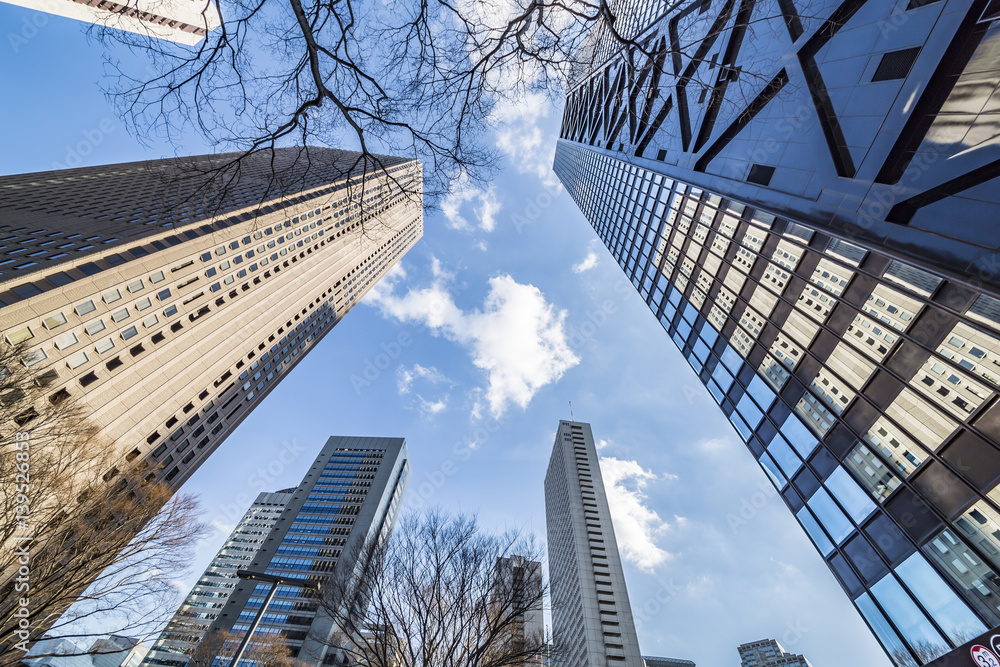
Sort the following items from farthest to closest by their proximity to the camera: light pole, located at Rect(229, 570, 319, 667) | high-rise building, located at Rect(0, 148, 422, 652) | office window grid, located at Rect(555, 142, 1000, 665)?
high-rise building, located at Rect(0, 148, 422, 652) < light pole, located at Rect(229, 570, 319, 667) < office window grid, located at Rect(555, 142, 1000, 665)

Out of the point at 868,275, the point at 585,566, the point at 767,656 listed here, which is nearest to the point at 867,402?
the point at 868,275

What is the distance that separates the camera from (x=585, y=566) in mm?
58750

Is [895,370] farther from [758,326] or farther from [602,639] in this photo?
[602,639]

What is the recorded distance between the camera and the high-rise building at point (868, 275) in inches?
306

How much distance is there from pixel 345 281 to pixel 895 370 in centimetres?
9481

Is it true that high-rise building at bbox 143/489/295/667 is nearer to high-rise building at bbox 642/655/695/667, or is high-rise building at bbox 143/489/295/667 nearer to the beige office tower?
the beige office tower

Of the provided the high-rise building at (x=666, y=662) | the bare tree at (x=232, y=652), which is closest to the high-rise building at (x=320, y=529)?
the bare tree at (x=232, y=652)

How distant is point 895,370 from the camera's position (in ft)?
34.2

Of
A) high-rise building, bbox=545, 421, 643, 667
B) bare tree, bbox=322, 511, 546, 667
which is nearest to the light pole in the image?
bare tree, bbox=322, 511, 546, 667

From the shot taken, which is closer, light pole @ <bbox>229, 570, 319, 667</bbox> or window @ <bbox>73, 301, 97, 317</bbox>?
light pole @ <bbox>229, 570, 319, 667</bbox>

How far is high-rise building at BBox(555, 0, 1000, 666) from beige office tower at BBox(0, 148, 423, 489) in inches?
730

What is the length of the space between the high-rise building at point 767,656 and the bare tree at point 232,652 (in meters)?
150

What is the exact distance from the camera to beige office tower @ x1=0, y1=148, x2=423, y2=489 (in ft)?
103

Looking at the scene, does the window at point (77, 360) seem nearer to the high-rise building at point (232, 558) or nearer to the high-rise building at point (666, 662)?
the high-rise building at point (232, 558)
